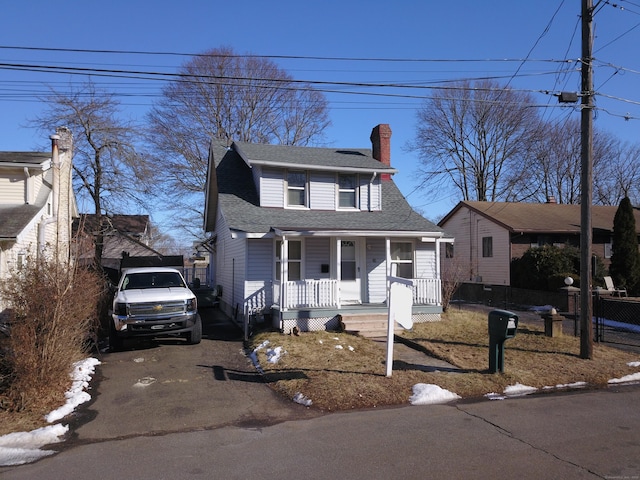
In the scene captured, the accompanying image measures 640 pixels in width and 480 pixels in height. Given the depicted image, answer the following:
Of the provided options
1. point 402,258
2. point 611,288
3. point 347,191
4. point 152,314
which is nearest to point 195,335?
point 152,314

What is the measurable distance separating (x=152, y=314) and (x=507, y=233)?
68.6ft

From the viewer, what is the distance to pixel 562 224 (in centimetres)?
2686

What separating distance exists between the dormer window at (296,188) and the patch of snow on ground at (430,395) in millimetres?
9980

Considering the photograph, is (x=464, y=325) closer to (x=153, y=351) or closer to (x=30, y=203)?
(x=153, y=351)

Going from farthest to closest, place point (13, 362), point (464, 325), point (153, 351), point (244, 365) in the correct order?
point (464, 325) → point (153, 351) → point (244, 365) → point (13, 362)

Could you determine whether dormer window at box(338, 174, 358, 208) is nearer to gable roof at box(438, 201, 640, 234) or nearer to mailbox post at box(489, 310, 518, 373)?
mailbox post at box(489, 310, 518, 373)

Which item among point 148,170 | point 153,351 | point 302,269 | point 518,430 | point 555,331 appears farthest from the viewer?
point 148,170

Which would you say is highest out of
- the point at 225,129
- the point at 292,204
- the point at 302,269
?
the point at 225,129

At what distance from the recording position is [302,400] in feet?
25.3

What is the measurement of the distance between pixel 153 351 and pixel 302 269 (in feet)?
18.3

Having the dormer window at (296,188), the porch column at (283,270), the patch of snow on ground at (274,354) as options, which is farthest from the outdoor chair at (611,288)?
the patch of snow on ground at (274,354)

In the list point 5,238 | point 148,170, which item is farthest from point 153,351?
point 148,170

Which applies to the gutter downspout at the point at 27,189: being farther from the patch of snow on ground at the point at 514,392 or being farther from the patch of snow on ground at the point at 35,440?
the patch of snow on ground at the point at 514,392

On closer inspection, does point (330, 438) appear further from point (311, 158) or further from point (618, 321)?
point (618, 321)
